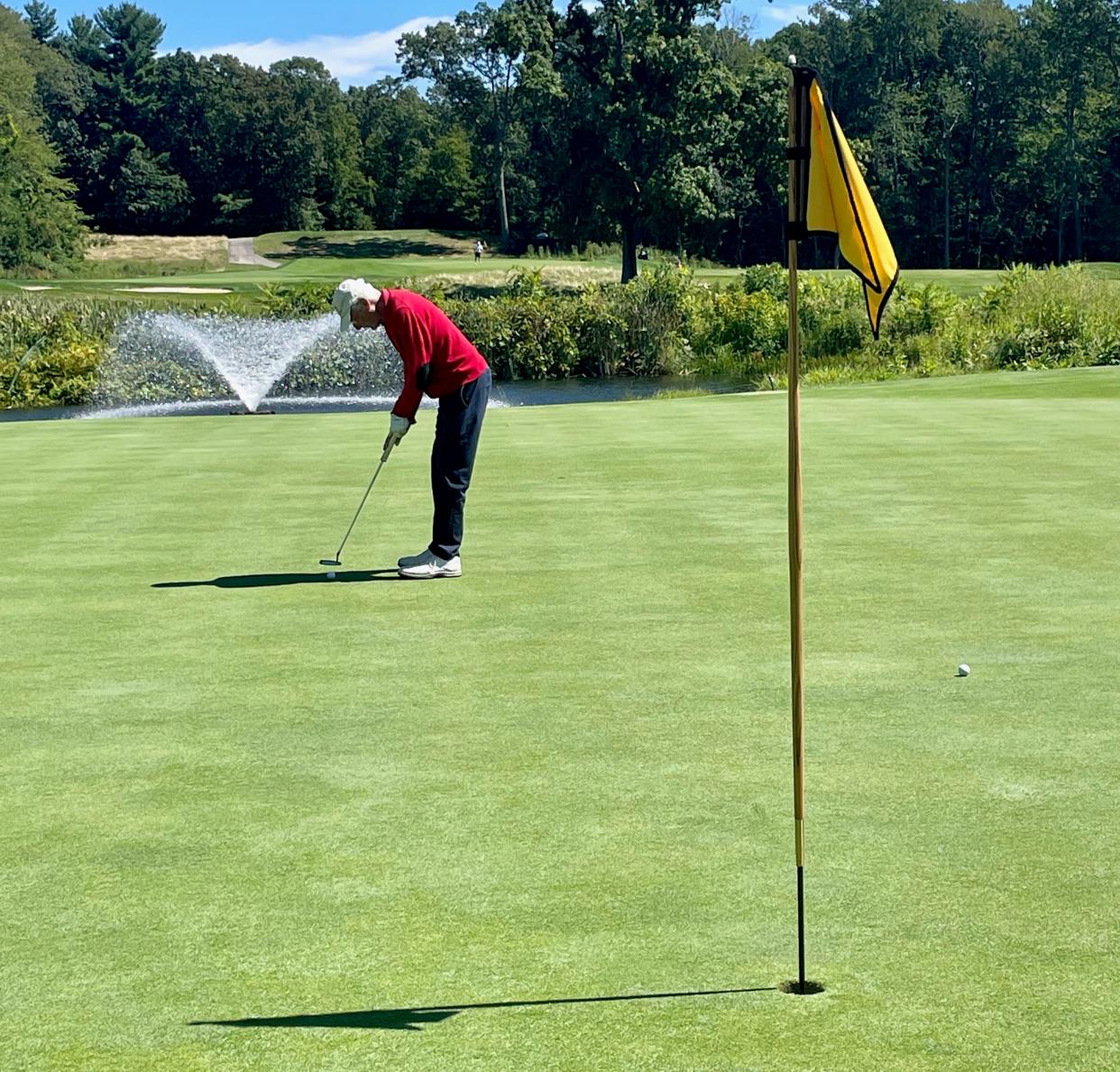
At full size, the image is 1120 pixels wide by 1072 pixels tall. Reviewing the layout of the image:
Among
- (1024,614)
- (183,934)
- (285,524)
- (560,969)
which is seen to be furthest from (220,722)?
(285,524)

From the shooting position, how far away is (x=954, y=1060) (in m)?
3.66

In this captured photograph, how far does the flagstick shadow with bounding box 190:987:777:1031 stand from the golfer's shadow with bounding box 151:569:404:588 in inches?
223

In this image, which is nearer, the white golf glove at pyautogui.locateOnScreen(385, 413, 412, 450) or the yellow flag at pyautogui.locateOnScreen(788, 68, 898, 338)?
the yellow flag at pyautogui.locateOnScreen(788, 68, 898, 338)

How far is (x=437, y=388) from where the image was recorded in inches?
385

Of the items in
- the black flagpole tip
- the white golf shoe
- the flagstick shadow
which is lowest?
the flagstick shadow

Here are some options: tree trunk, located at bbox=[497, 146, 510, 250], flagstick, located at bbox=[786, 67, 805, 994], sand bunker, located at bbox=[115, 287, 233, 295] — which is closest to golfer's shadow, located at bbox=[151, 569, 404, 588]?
flagstick, located at bbox=[786, 67, 805, 994]

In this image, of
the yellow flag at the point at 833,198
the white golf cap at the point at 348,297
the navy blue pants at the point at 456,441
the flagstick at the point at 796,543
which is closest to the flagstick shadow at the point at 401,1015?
the flagstick at the point at 796,543

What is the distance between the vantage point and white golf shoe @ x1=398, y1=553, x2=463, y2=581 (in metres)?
9.65

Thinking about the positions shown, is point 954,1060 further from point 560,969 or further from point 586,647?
point 586,647

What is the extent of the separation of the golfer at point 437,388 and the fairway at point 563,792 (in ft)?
0.99

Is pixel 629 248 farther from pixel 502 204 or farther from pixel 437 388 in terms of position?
pixel 437 388

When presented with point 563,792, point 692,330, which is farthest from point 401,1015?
point 692,330

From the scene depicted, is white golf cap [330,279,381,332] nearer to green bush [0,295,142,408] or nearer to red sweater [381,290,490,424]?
red sweater [381,290,490,424]

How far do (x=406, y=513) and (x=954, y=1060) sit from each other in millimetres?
8955
